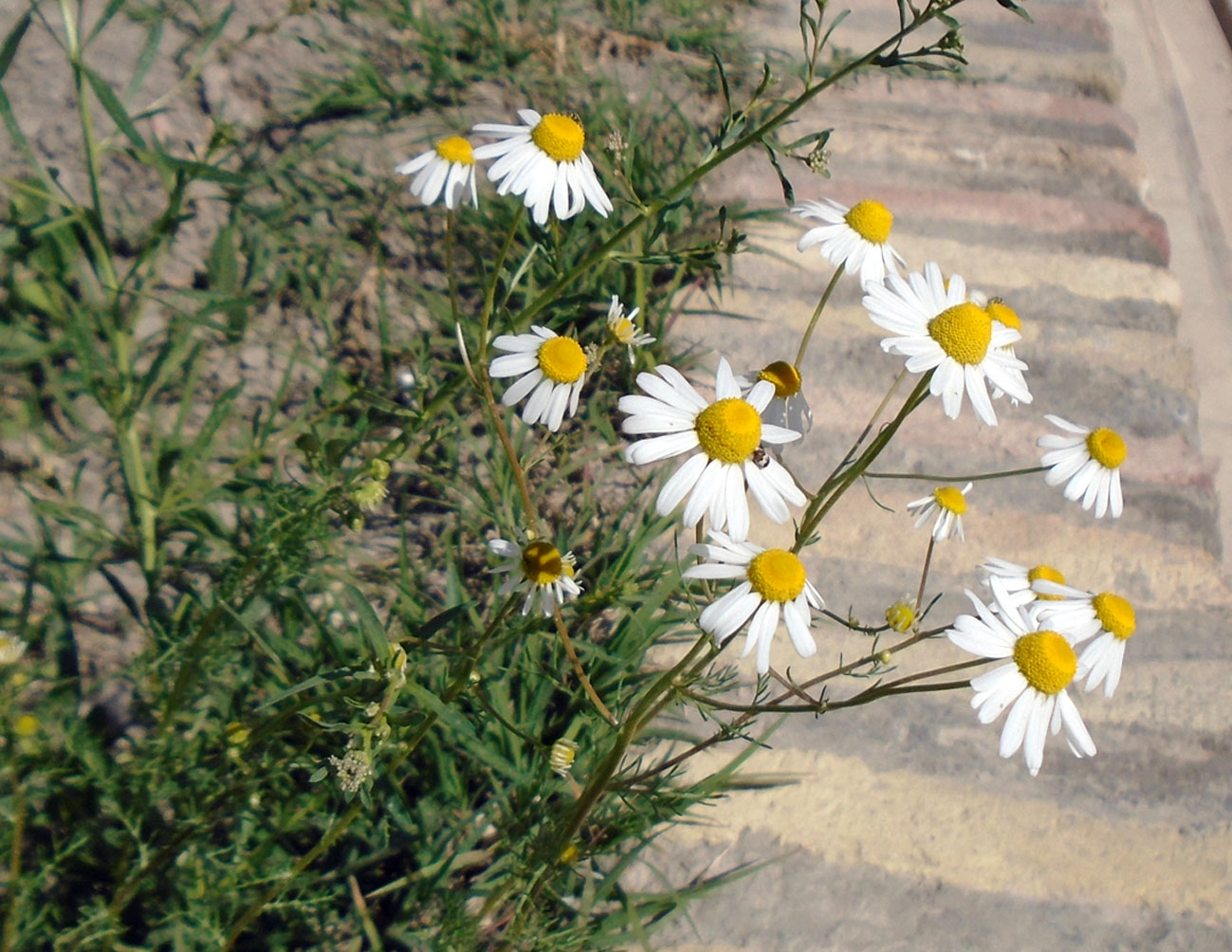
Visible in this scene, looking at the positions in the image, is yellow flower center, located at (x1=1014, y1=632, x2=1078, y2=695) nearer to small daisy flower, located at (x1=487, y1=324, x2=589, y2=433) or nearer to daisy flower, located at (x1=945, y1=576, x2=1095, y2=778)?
daisy flower, located at (x1=945, y1=576, x2=1095, y2=778)

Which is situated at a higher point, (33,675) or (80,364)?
(80,364)

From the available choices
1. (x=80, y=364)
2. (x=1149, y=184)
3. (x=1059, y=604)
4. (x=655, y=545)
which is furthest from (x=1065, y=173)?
(x=80, y=364)

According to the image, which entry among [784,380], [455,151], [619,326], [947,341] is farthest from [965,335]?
[455,151]

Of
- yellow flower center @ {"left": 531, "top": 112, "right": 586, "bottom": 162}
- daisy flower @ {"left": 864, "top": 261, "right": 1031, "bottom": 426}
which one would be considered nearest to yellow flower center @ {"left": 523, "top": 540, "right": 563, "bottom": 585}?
daisy flower @ {"left": 864, "top": 261, "right": 1031, "bottom": 426}

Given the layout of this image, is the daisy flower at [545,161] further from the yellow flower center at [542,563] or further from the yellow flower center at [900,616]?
the yellow flower center at [900,616]

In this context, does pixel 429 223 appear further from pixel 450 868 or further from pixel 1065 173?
pixel 1065 173

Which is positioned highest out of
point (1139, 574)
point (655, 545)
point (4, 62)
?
point (4, 62)
